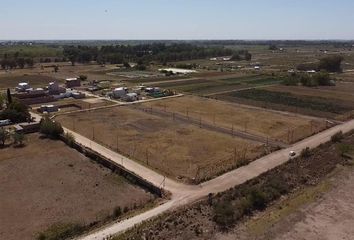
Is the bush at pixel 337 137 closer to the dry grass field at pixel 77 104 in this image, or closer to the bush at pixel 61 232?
the bush at pixel 61 232

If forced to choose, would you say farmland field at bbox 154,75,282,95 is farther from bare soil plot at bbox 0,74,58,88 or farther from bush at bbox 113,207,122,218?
bush at bbox 113,207,122,218

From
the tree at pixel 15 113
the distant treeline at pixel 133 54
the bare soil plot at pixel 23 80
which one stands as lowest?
the bare soil plot at pixel 23 80

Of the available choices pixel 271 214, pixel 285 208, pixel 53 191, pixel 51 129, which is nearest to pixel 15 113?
pixel 51 129

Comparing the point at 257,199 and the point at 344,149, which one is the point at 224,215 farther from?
the point at 344,149

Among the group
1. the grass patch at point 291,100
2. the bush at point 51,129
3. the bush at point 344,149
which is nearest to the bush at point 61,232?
the bush at point 51,129

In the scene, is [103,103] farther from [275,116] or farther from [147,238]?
[147,238]

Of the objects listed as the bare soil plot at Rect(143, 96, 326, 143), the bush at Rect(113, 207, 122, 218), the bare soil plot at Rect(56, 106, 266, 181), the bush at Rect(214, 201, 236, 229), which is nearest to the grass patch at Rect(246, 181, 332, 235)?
the bush at Rect(214, 201, 236, 229)
